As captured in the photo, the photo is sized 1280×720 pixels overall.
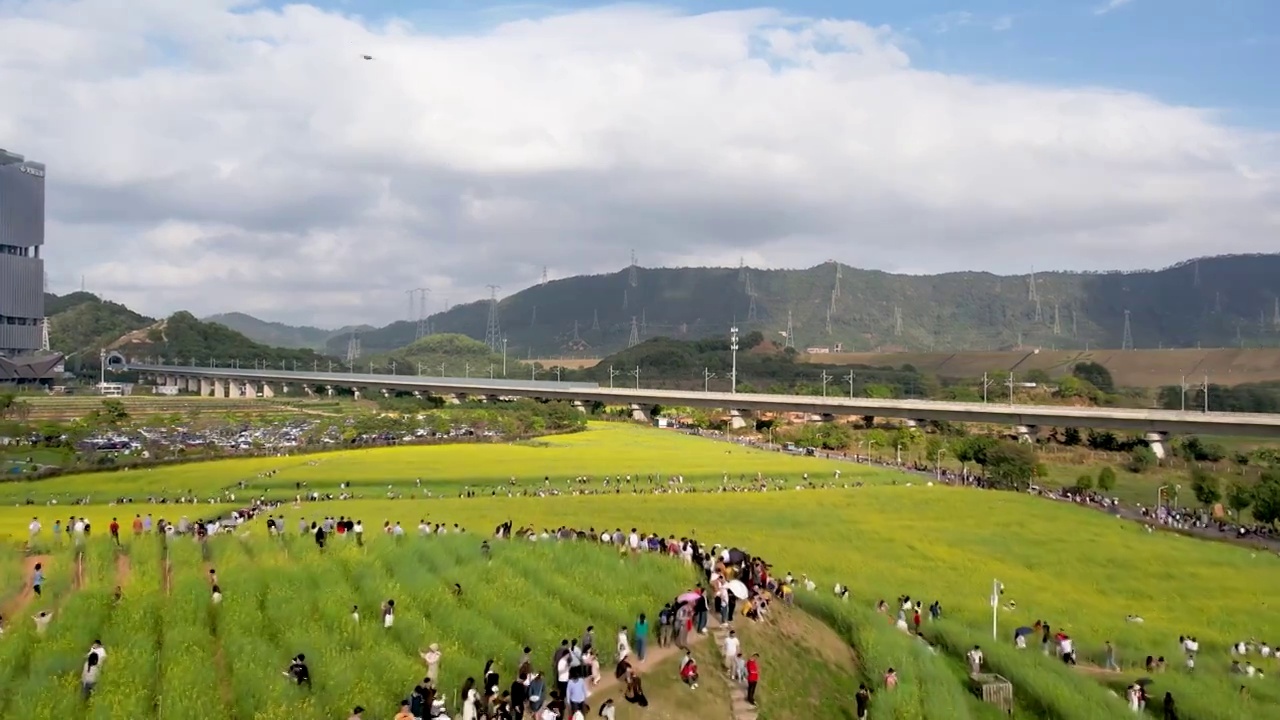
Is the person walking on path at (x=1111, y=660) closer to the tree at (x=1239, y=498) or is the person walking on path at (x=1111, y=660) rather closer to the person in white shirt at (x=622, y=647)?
the person in white shirt at (x=622, y=647)

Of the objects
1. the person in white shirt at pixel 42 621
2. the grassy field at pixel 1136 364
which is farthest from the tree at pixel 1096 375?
the person in white shirt at pixel 42 621

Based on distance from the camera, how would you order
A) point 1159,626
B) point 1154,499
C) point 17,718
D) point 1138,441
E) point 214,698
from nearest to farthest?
point 17,718 → point 214,698 → point 1159,626 → point 1154,499 → point 1138,441

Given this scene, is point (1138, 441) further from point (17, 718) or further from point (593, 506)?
point (17, 718)

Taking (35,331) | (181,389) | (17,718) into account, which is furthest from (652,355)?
(17,718)

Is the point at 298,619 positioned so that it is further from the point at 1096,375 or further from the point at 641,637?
the point at 1096,375

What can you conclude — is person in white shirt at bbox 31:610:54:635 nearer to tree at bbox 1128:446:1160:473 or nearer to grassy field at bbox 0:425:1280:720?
grassy field at bbox 0:425:1280:720

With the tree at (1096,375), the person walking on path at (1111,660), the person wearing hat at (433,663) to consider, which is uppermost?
the tree at (1096,375)

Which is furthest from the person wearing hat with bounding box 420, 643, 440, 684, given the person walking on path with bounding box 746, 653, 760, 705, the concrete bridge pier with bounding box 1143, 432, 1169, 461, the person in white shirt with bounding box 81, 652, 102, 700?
the concrete bridge pier with bounding box 1143, 432, 1169, 461
